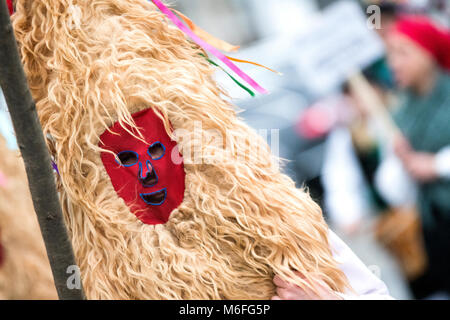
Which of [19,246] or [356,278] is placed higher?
[19,246]

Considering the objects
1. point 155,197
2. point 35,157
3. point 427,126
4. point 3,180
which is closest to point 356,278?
point 155,197

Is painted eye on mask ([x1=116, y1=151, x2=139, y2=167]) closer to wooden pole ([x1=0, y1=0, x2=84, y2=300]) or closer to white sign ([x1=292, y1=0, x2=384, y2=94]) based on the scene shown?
wooden pole ([x1=0, y1=0, x2=84, y2=300])

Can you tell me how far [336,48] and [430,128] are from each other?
38cm

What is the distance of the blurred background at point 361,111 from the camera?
4.82ft

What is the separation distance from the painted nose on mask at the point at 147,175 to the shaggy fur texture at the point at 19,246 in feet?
1.07

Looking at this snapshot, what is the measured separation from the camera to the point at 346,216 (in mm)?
1531

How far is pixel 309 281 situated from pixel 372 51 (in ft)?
3.33

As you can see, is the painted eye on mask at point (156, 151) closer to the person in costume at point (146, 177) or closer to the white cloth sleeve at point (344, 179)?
the person in costume at point (146, 177)

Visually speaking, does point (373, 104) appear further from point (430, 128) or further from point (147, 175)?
point (147, 175)

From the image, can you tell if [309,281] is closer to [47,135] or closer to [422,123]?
[47,135]

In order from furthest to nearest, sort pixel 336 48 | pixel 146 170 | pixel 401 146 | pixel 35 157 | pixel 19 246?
pixel 401 146, pixel 336 48, pixel 19 246, pixel 146 170, pixel 35 157

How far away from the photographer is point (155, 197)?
2.53 feet

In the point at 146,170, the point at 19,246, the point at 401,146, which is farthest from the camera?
the point at 401,146

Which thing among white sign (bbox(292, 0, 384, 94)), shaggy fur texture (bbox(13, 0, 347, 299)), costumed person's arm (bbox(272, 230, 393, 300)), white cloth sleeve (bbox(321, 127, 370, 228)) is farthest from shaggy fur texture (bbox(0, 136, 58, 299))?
white sign (bbox(292, 0, 384, 94))
